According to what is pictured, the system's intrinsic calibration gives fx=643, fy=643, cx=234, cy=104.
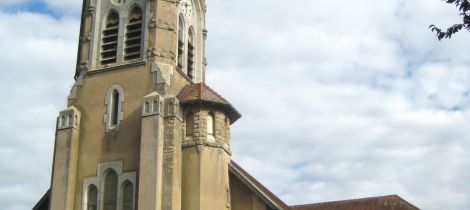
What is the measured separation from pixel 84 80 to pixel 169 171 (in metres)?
6.38

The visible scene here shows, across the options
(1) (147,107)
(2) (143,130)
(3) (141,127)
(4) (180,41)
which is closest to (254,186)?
(2) (143,130)

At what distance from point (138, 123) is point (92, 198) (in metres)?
3.42

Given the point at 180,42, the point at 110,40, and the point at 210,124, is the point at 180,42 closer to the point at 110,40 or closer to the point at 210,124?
the point at 110,40

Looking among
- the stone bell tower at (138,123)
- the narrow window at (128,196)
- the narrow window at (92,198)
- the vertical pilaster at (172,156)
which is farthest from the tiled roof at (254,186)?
the narrow window at (92,198)

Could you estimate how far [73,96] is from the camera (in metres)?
26.9

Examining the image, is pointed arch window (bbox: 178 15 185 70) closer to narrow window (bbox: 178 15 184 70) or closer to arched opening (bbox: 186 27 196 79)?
narrow window (bbox: 178 15 184 70)

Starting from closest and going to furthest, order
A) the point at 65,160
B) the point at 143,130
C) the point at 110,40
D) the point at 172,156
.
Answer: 1. the point at 172,156
2. the point at 143,130
3. the point at 65,160
4. the point at 110,40

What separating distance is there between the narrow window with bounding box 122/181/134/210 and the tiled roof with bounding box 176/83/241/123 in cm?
387

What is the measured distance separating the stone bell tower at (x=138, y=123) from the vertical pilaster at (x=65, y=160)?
0.04 m

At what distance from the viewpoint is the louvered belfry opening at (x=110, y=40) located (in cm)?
2756

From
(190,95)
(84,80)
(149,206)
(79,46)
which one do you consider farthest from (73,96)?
(149,206)

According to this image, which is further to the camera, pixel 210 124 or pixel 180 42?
pixel 180 42

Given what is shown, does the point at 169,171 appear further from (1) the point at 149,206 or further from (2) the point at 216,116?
(2) the point at 216,116

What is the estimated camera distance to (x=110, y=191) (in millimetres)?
24875
